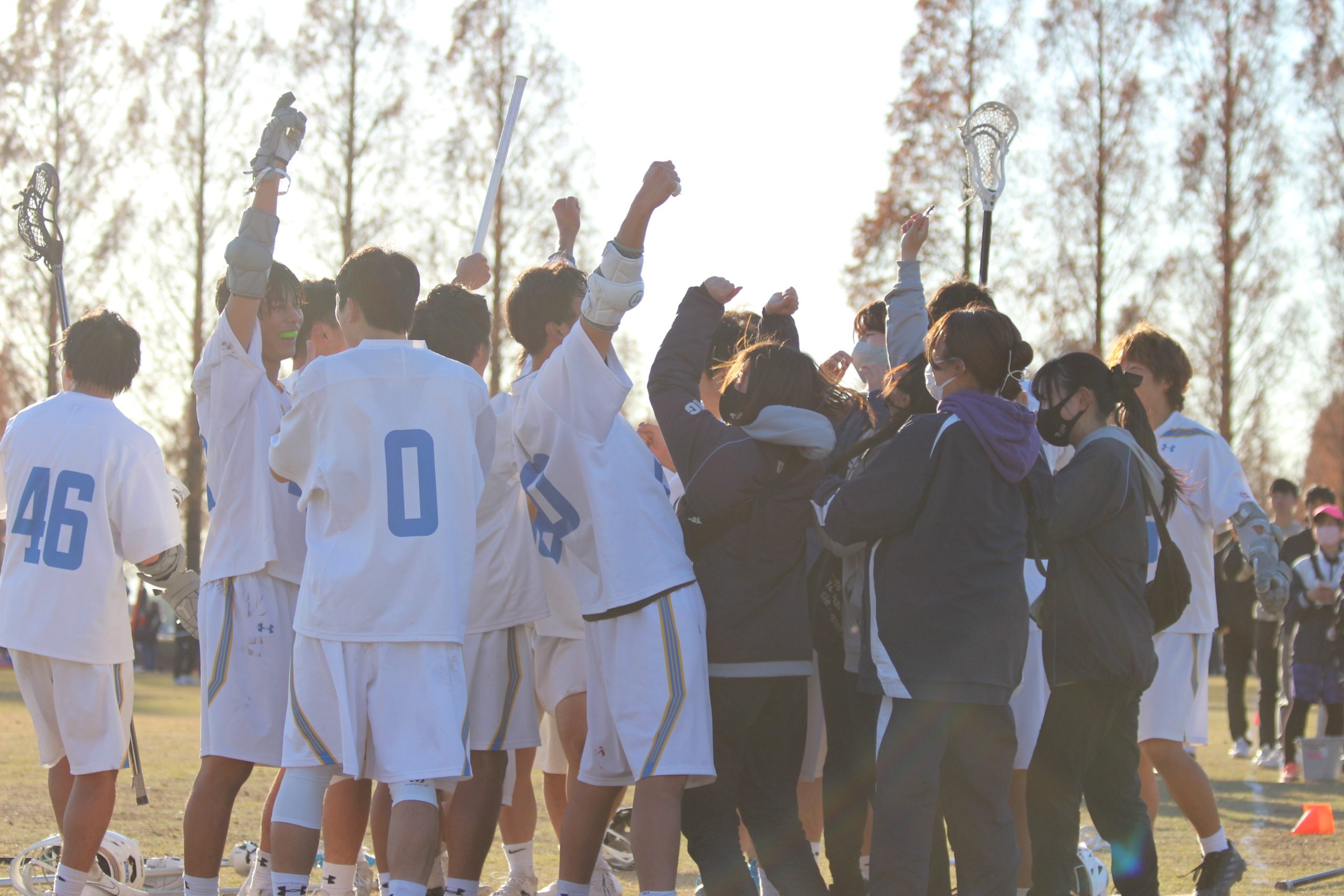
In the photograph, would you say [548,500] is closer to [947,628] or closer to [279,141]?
[947,628]

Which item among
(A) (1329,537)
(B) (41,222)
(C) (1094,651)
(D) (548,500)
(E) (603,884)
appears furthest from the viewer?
(A) (1329,537)

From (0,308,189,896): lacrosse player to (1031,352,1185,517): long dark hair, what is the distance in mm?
3227

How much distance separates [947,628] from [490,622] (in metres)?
1.64

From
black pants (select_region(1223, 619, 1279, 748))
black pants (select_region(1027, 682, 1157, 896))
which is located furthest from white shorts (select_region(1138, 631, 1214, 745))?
black pants (select_region(1223, 619, 1279, 748))

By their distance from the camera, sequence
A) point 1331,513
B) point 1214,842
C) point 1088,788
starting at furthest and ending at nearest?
point 1331,513
point 1214,842
point 1088,788

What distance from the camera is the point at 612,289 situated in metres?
3.90

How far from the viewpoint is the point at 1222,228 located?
85.3 ft

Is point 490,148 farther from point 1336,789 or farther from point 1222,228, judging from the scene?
point 1336,789

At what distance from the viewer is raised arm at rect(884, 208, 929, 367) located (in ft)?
15.5

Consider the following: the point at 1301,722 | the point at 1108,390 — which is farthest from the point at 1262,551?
the point at 1301,722

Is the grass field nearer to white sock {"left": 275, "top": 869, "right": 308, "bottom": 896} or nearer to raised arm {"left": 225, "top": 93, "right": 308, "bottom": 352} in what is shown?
white sock {"left": 275, "top": 869, "right": 308, "bottom": 896}

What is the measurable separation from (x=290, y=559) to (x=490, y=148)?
882 inches

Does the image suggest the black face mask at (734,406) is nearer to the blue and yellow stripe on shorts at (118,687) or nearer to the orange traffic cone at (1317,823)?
the blue and yellow stripe on shorts at (118,687)

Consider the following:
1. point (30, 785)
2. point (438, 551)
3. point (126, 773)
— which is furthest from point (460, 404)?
point (126, 773)
